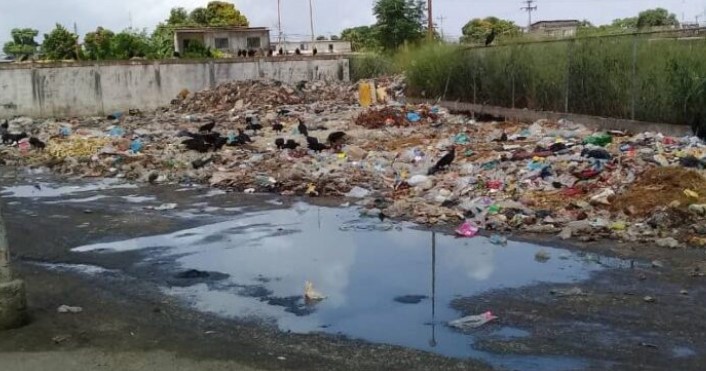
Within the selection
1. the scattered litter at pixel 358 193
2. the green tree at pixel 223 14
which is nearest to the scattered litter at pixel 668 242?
the scattered litter at pixel 358 193

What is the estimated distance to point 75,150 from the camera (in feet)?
52.2

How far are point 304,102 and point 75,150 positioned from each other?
37.2 ft

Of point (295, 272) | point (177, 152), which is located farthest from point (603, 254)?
point (177, 152)

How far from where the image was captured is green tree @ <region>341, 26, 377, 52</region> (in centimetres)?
4386

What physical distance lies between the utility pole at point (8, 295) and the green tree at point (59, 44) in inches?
1129

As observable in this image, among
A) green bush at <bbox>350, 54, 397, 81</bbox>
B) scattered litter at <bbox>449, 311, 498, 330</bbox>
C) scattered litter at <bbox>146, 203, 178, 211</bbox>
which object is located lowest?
scattered litter at <bbox>449, 311, 498, 330</bbox>

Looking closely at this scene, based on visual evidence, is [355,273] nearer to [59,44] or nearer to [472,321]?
[472,321]

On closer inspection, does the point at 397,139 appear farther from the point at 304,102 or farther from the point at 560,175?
the point at 304,102

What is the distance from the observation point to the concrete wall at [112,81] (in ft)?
84.2

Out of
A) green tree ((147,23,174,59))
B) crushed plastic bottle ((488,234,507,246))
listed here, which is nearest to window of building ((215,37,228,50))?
green tree ((147,23,174,59))

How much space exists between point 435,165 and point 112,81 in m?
19.6

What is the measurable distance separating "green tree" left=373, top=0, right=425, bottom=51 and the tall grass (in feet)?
56.8

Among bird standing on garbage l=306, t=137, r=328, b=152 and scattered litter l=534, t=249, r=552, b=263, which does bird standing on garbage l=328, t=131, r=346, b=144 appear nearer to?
bird standing on garbage l=306, t=137, r=328, b=152

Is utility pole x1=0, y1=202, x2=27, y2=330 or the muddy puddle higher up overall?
utility pole x1=0, y1=202, x2=27, y2=330
